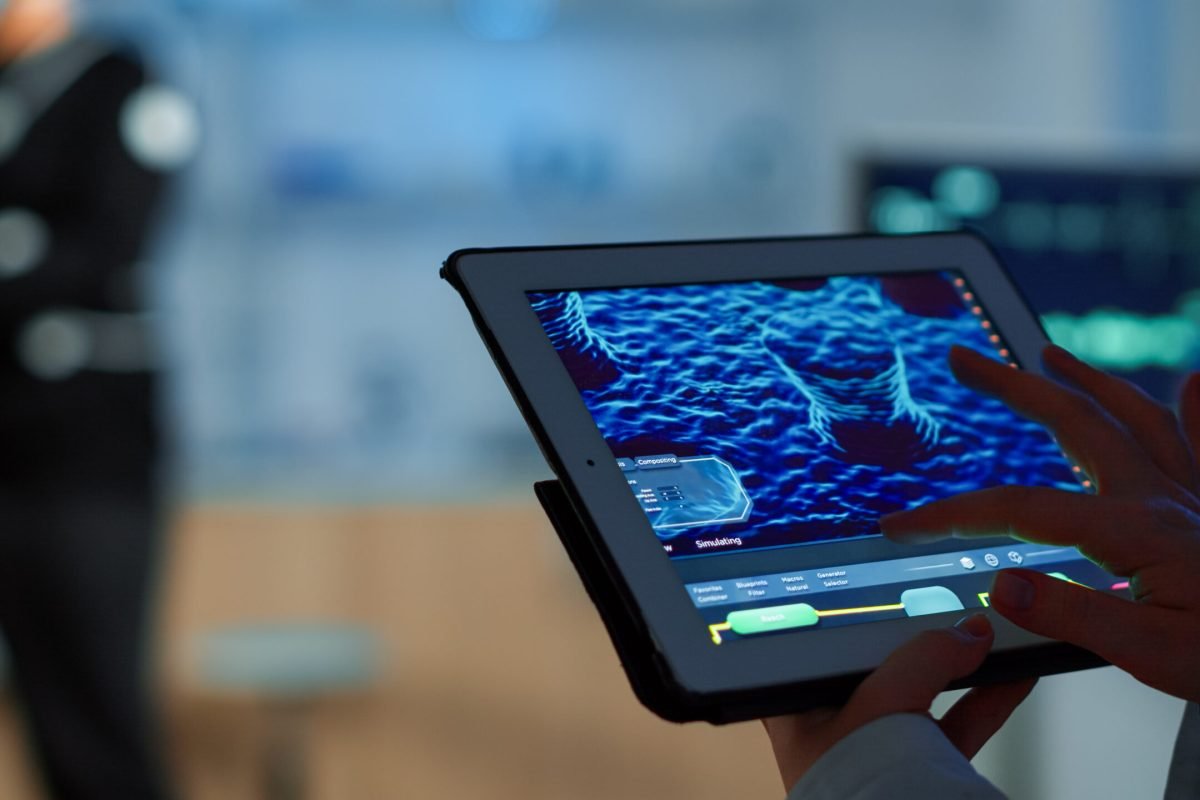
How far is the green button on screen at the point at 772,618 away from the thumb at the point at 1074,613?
0.07m

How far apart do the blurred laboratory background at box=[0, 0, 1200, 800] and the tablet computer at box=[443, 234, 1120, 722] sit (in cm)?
210

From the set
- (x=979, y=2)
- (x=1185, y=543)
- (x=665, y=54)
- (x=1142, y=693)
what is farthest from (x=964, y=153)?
(x=979, y=2)

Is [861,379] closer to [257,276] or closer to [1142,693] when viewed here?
[1142,693]

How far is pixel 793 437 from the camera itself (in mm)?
556

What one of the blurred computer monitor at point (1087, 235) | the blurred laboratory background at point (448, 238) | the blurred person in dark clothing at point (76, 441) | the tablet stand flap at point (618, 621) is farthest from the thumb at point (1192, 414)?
the blurred laboratory background at point (448, 238)

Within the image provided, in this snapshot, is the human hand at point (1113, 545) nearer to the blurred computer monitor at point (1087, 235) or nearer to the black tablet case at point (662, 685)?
the black tablet case at point (662, 685)

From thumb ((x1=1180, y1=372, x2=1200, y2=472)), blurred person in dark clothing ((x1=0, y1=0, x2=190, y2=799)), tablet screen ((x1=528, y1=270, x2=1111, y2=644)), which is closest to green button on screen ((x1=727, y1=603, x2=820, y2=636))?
tablet screen ((x1=528, y1=270, x2=1111, y2=644))

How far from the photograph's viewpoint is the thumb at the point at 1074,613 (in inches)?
19.2

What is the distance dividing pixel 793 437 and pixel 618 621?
11cm

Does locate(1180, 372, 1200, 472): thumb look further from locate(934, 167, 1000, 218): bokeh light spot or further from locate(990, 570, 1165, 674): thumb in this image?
locate(934, 167, 1000, 218): bokeh light spot

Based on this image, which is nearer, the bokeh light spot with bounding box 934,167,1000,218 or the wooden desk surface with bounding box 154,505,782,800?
the bokeh light spot with bounding box 934,167,1000,218

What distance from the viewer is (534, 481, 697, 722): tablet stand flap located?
476 millimetres

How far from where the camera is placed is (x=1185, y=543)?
50 cm

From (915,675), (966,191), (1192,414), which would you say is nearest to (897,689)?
(915,675)
